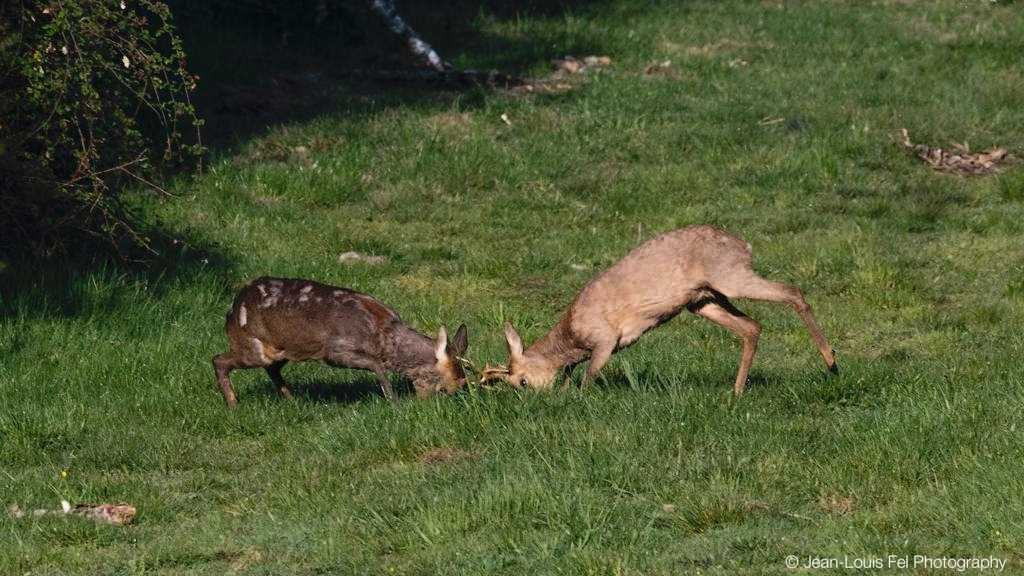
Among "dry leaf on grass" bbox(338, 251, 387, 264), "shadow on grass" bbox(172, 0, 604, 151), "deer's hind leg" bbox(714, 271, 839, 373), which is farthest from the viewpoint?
"shadow on grass" bbox(172, 0, 604, 151)

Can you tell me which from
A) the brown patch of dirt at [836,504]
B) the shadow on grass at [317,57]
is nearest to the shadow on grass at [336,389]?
the shadow on grass at [317,57]

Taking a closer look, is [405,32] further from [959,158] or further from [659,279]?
[659,279]

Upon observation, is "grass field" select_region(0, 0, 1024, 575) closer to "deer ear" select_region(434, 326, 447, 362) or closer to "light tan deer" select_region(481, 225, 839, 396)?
"light tan deer" select_region(481, 225, 839, 396)

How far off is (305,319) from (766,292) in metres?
3.18

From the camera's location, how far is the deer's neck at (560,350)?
34.6 feet

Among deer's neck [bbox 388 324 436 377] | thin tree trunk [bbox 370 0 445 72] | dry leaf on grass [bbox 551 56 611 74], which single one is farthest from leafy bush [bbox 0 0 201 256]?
dry leaf on grass [bbox 551 56 611 74]

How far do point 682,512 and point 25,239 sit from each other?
7639mm

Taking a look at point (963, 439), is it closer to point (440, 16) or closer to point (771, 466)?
point (771, 466)

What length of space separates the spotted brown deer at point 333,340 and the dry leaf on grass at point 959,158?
8080 mm

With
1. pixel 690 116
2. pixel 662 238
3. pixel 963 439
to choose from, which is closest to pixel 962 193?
pixel 690 116

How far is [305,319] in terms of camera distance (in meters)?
10.4

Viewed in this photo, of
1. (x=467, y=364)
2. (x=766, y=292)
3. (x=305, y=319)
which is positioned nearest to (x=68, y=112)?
(x=305, y=319)

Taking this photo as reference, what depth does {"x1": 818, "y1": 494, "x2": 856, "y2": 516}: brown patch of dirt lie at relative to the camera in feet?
24.6

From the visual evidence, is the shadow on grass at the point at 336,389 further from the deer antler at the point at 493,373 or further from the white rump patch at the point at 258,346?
the deer antler at the point at 493,373
